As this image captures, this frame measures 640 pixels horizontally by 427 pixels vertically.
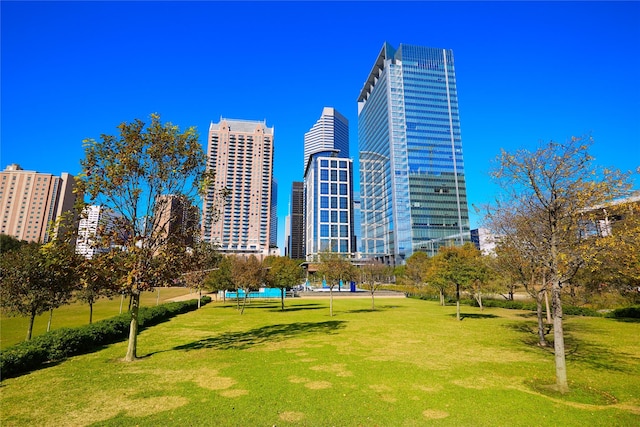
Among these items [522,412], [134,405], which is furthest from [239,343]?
[522,412]

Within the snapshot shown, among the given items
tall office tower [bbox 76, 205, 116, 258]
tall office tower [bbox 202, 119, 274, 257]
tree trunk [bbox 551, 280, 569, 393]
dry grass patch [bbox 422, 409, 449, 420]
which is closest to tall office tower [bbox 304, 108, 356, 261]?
tall office tower [bbox 202, 119, 274, 257]

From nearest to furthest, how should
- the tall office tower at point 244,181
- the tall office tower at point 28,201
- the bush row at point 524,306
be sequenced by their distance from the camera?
1. the bush row at point 524,306
2. the tall office tower at point 28,201
3. the tall office tower at point 244,181

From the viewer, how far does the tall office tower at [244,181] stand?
176225 millimetres

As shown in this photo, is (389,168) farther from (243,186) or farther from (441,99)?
(243,186)

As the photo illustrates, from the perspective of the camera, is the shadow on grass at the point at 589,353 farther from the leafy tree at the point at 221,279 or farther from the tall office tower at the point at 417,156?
the tall office tower at the point at 417,156

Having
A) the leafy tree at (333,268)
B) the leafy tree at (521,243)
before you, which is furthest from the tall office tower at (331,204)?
the leafy tree at (521,243)

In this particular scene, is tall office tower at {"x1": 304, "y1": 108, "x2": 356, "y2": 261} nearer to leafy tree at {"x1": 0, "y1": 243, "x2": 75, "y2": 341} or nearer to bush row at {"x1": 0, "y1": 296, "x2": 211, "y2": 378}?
bush row at {"x1": 0, "y1": 296, "x2": 211, "y2": 378}

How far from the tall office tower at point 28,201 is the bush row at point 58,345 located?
161 m

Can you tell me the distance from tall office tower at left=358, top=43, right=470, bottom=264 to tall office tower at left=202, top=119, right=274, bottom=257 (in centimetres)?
6647

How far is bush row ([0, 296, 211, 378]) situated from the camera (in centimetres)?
1040

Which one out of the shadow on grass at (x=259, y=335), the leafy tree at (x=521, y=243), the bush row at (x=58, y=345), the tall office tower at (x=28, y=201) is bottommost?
the shadow on grass at (x=259, y=335)

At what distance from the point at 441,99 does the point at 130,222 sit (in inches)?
5734

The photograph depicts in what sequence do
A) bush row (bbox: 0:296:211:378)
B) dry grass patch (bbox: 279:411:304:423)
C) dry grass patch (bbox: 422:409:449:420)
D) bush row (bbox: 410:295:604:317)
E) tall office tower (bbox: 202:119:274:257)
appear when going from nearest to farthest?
dry grass patch (bbox: 279:411:304:423), dry grass patch (bbox: 422:409:449:420), bush row (bbox: 0:296:211:378), bush row (bbox: 410:295:604:317), tall office tower (bbox: 202:119:274:257)

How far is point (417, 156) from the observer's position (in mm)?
129125
